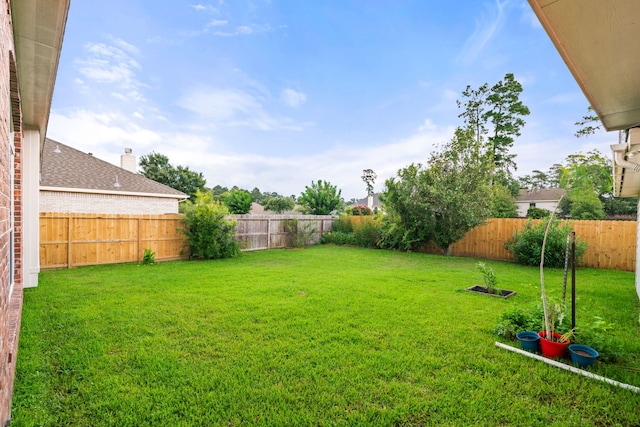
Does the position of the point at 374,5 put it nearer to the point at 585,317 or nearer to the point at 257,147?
the point at 585,317

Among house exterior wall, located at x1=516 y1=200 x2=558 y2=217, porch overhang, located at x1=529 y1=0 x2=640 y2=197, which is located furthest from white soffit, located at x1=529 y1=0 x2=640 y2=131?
house exterior wall, located at x1=516 y1=200 x2=558 y2=217

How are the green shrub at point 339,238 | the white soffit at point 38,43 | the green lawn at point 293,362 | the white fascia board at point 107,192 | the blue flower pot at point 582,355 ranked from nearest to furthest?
1. the green lawn at point 293,362
2. the white soffit at point 38,43
3. the blue flower pot at point 582,355
4. the white fascia board at point 107,192
5. the green shrub at point 339,238

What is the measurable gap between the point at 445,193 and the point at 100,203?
13604mm

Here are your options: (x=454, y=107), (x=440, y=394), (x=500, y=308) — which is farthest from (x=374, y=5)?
(x=454, y=107)

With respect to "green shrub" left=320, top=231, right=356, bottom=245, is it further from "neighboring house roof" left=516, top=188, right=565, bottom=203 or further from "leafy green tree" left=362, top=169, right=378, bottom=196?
"neighboring house roof" left=516, top=188, right=565, bottom=203

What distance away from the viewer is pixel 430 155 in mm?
11094

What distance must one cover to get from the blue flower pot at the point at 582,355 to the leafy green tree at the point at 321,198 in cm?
1460

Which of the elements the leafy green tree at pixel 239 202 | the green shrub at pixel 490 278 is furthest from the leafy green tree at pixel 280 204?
the green shrub at pixel 490 278

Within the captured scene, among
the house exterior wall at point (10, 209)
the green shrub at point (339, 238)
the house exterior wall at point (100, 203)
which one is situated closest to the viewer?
the house exterior wall at point (10, 209)

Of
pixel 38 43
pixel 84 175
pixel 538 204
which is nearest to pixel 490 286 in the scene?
pixel 38 43

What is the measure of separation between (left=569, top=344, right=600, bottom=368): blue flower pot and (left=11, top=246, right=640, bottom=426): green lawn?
105 mm

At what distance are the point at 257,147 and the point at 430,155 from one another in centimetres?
1040

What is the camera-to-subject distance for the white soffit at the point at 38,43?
7.14ft

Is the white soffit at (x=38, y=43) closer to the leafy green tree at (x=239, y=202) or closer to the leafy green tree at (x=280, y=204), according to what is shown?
the leafy green tree at (x=239, y=202)
